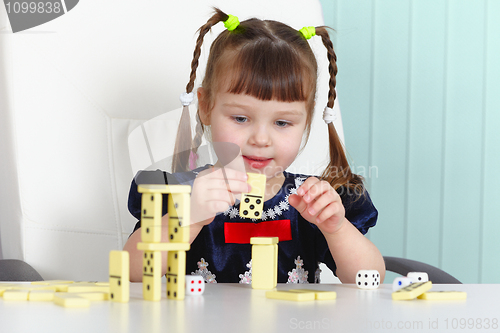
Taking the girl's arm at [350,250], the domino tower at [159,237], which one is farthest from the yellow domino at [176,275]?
the girl's arm at [350,250]

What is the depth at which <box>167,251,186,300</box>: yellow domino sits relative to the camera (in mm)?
483

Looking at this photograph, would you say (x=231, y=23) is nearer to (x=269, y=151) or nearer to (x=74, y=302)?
(x=269, y=151)

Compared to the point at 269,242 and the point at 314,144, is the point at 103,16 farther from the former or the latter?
the point at 269,242

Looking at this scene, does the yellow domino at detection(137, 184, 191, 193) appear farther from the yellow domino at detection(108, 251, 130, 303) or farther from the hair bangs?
the hair bangs

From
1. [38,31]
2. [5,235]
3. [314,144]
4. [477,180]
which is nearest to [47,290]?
[5,235]

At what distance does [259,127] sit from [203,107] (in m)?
0.19

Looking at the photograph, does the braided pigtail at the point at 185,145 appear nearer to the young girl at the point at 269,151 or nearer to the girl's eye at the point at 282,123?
the young girl at the point at 269,151

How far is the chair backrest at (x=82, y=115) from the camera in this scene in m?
0.90

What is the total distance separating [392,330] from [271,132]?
1.79ft

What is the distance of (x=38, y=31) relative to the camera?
970 millimetres

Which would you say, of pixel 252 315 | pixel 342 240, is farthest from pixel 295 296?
pixel 342 240

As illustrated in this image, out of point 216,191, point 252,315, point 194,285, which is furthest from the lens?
point 216,191

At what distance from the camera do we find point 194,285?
521 mm

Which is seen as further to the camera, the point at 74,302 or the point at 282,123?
the point at 282,123
